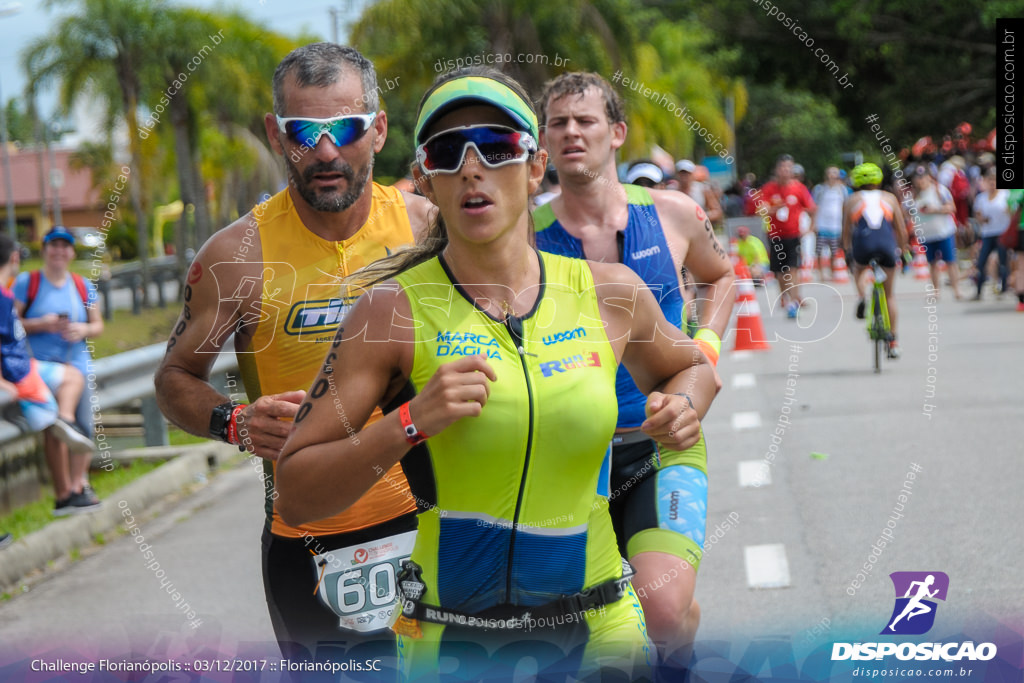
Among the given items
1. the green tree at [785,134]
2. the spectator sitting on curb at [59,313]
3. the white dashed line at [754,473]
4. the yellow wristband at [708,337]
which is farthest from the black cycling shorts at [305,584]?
the green tree at [785,134]

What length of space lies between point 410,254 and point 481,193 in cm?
41

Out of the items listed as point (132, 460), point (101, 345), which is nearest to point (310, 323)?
point (132, 460)

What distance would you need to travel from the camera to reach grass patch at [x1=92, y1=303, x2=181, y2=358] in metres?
18.8

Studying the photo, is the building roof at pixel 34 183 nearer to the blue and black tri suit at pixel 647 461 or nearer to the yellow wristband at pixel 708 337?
the blue and black tri suit at pixel 647 461

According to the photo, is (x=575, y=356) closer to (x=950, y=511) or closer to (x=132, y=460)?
(x=950, y=511)

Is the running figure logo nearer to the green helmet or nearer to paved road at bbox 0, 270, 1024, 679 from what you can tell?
paved road at bbox 0, 270, 1024, 679

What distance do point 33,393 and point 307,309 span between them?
506 cm

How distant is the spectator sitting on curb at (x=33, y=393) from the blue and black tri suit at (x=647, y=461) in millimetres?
4396

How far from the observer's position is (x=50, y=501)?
871cm

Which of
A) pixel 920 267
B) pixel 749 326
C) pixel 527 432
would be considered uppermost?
pixel 527 432

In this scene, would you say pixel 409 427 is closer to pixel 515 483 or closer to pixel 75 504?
pixel 515 483

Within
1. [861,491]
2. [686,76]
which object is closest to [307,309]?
[861,491]

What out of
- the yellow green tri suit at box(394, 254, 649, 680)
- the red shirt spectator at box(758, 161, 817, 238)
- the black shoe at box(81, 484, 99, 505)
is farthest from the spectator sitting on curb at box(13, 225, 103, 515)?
the red shirt spectator at box(758, 161, 817, 238)

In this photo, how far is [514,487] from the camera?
8.73ft
